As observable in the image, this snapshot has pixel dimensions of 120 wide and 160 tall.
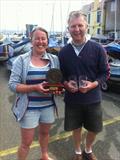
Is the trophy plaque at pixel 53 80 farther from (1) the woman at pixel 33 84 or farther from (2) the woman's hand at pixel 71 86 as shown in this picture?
(2) the woman's hand at pixel 71 86

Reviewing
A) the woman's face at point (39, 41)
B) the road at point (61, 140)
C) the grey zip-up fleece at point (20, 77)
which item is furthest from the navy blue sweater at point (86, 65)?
the road at point (61, 140)

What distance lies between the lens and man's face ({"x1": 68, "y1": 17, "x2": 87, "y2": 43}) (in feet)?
10.8

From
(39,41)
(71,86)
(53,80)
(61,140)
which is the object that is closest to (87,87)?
(71,86)

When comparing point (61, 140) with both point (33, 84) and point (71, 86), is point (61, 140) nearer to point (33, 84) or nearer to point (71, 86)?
point (71, 86)

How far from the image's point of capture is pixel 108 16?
38.2 meters

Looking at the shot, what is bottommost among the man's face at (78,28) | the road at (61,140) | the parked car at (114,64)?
the road at (61,140)

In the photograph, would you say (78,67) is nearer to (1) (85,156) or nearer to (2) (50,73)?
(2) (50,73)

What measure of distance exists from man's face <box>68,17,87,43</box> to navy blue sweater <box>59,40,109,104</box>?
134mm

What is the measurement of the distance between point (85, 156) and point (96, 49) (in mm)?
1542

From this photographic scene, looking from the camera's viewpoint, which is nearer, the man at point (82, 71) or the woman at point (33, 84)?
the woman at point (33, 84)

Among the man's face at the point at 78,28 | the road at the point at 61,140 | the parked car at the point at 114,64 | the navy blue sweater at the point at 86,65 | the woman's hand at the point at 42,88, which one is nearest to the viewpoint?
the woman's hand at the point at 42,88

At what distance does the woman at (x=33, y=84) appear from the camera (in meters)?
3.16

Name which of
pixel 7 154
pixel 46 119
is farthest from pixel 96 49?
pixel 7 154

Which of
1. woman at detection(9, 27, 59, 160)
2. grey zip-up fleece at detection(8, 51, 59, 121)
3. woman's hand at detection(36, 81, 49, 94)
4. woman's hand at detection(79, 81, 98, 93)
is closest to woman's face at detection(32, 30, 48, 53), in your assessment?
woman at detection(9, 27, 59, 160)
